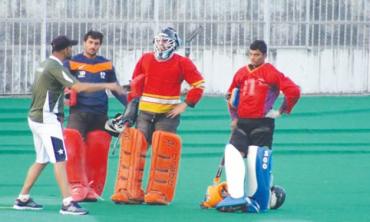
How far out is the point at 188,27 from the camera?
23344 millimetres

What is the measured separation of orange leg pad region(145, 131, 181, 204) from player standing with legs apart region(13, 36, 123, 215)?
1.04m

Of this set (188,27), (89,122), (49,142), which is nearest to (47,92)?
(49,142)

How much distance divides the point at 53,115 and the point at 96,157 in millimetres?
1356

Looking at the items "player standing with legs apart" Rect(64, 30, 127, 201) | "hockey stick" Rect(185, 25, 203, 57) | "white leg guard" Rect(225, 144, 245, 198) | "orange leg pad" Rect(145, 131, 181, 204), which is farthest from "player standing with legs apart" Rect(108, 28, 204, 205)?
"hockey stick" Rect(185, 25, 203, 57)

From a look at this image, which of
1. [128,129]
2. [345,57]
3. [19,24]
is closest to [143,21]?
[19,24]

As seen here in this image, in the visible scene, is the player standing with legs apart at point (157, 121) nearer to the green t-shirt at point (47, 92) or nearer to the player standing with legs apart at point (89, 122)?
the player standing with legs apart at point (89, 122)

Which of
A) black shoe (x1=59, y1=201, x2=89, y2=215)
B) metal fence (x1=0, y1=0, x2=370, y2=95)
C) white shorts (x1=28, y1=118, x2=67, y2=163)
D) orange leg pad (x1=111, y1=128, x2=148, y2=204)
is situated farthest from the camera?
metal fence (x1=0, y1=0, x2=370, y2=95)

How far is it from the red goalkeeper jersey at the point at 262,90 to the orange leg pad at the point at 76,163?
1659mm

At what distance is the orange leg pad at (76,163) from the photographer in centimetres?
1509

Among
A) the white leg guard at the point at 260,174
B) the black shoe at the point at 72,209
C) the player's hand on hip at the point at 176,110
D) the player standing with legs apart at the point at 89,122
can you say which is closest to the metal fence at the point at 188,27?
the player standing with legs apart at the point at 89,122

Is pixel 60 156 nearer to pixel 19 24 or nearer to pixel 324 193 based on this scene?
pixel 324 193

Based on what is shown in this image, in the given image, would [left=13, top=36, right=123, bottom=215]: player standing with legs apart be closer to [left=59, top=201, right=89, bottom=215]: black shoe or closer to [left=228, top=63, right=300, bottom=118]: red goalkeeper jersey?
[left=59, top=201, right=89, bottom=215]: black shoe

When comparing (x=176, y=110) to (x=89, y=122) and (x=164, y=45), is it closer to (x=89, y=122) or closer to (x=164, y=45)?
(x=164, y=45)

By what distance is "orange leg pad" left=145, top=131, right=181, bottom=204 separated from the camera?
15.1 m
